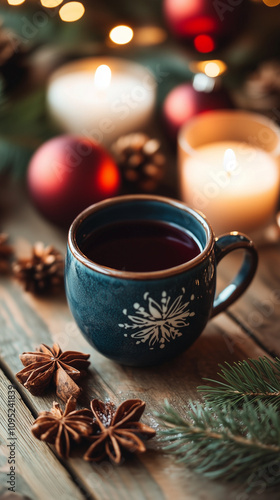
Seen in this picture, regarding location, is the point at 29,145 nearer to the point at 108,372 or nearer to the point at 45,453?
the point at 108,372

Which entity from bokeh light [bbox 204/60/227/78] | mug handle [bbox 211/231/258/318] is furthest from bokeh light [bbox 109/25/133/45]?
mug handle [bbox 211/231/258/318]

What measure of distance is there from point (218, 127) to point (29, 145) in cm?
38

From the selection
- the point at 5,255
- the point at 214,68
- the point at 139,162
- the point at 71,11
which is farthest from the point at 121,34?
the point at 5,255

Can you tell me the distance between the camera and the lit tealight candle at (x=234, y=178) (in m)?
0.99

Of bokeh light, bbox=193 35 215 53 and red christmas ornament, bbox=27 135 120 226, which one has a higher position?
bokeh light, bbox=193 35 215 53

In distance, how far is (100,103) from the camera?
1.13 m

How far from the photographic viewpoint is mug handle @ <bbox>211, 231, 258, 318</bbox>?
2.45ft

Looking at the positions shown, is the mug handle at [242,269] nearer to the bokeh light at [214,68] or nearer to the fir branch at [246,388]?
the fir branch at [246,388]

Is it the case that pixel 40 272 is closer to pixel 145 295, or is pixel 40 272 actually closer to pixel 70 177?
pixel 70 177

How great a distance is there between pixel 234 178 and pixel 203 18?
0.37 m

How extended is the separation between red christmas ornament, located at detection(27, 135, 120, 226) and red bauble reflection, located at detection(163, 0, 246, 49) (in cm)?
37

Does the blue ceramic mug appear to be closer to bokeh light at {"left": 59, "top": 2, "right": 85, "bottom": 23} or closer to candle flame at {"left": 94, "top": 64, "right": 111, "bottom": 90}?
candle flame at {"left": 94, "top": 64, "right": 111, "bottom": 90}

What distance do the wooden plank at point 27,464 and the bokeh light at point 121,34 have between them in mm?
839

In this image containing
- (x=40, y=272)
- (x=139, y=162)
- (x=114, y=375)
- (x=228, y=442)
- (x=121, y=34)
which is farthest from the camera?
(x=121, y=34)
